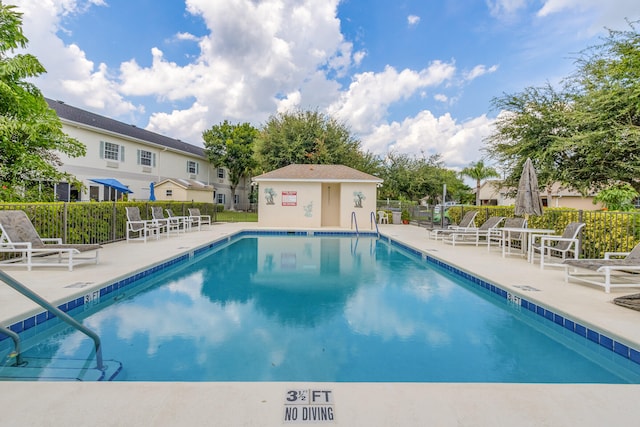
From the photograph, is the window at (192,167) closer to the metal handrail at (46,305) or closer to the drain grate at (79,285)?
the drain grate at (79,285)

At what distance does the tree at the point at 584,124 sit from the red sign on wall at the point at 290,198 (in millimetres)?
11020

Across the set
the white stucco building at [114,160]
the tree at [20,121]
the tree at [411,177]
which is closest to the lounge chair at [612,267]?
the tree at [20,121]

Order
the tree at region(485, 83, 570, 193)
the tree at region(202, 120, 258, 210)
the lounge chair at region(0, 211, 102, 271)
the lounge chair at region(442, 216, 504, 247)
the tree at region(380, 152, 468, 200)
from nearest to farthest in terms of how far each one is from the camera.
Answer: the lounge chair at region(0, 211, 102, 271), the lounge chair at region(442, 216, 504, 247), the tree at region(485, 83, 570, 193), the tree at region(202, 120, 258, 210), the tree at region(380, 152, 468, 200)

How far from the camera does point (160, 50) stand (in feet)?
59.1

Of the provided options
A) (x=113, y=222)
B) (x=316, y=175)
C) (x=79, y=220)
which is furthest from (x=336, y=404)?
(x=316, y=175)

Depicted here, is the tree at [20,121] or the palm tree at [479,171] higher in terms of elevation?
the palm tree at [479,171]

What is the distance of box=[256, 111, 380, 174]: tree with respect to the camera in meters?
25.0

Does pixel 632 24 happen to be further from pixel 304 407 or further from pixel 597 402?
pixel 304 407

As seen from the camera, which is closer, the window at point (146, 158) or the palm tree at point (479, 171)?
the window at point (146, 158)

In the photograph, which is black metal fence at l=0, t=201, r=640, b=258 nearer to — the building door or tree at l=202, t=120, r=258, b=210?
the building door

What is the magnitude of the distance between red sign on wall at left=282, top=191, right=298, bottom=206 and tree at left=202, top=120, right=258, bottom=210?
16.2 meters

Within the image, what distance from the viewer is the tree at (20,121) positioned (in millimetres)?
9023

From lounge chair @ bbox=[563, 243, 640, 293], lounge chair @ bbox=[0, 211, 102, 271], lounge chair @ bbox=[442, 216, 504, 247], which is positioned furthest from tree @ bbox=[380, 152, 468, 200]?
lounge chair @ bbox=[0, 211, 102, 271]

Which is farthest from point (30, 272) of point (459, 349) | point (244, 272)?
point (459, 349)
